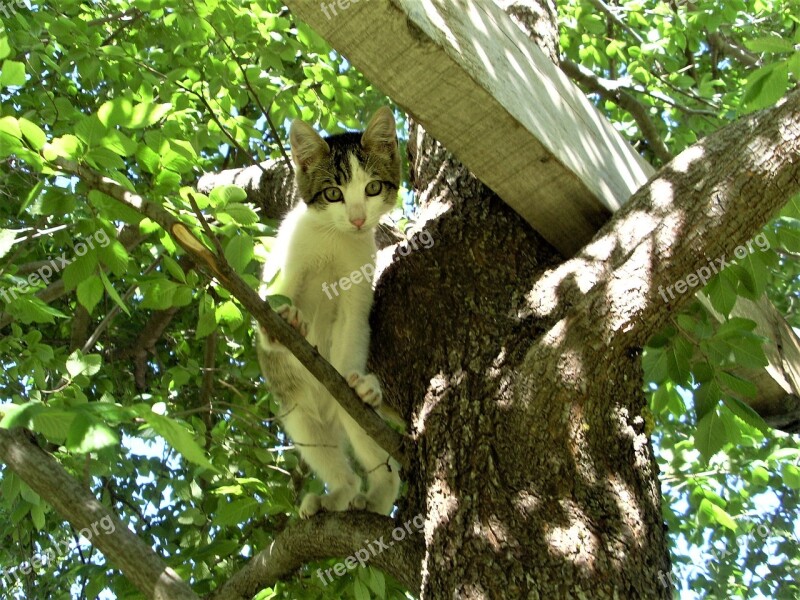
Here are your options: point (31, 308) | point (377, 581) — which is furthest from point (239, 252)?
point (377, 581)

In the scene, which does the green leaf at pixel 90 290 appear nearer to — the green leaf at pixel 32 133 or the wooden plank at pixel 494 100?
the green leaf at pixel 32 133

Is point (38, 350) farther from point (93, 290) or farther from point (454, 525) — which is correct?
point (454, 525)

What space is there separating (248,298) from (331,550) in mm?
959

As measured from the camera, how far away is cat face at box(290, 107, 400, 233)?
127 inches

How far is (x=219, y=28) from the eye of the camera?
364cm

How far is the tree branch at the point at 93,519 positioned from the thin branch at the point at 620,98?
374 centimetres

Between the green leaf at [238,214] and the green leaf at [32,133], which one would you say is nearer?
the green leaf at [32,133]

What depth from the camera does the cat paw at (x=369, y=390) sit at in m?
2.76

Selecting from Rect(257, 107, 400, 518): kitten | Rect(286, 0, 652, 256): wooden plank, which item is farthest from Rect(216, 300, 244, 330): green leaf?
Rect(286, 0, 652, 256): wooden plank

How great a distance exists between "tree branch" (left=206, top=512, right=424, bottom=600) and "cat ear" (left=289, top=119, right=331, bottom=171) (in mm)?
1590

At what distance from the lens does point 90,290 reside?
216 cm

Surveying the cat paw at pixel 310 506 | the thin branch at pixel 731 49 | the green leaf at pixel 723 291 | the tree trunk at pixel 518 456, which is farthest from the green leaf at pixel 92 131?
the thin branch at pixel 731 49

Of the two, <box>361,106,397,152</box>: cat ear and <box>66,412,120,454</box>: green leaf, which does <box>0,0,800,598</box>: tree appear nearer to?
<box>66,412,120,454</box>: green leaf

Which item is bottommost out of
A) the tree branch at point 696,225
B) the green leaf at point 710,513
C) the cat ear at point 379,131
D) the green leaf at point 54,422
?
the green leaf at point 710,513
